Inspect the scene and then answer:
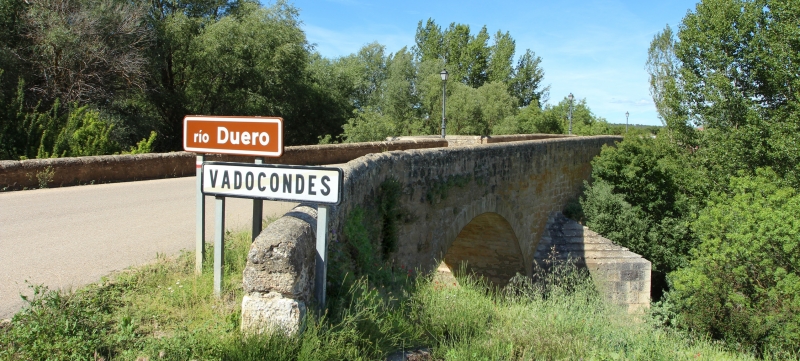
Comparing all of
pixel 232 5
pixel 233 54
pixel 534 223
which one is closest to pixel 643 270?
pixel 534 223

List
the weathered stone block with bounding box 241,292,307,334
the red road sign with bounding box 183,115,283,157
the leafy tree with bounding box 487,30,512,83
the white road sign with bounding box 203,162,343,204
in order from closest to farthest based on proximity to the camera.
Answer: the weathered stone block with bounding box 241,292,307,334
the white road sign with bounding box 203,162,343,204
the red road sign with bounding box 183,115,283,157
the leafy tree with bounding box 487,30,512,83

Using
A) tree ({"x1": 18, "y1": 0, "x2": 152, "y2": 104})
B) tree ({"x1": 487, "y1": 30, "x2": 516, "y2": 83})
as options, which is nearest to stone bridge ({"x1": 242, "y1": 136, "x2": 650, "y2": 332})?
tree ({"x1": 18, "y1": 0, "x2": 152, "y2": 104})

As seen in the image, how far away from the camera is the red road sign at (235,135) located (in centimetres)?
390

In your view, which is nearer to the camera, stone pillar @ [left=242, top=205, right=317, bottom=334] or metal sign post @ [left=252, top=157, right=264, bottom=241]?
stone pillar @ [left=242, top=205, right=317, bottom=334]

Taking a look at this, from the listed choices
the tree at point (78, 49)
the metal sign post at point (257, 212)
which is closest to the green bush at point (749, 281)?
the metal sign post at point (257, 212)

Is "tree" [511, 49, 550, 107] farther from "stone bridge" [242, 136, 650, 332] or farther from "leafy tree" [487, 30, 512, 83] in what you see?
"stone bridge" [242, 136, 650, 332]

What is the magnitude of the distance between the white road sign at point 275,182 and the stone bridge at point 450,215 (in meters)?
0.20

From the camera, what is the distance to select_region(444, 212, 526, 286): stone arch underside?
12.4m

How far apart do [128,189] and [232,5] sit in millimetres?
19505

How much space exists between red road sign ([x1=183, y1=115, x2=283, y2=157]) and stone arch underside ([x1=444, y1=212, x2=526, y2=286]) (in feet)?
27.9

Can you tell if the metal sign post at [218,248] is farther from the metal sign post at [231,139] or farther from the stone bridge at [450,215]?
the stone bridge at [450,215]

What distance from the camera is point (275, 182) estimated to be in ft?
11.9

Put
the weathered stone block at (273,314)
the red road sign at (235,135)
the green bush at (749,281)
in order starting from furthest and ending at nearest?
the green bush at (749,281) < the red road sign at (235,135) < the weathered stone block at (273,314)

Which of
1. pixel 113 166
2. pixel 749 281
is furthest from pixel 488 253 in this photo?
pixel 113 166
